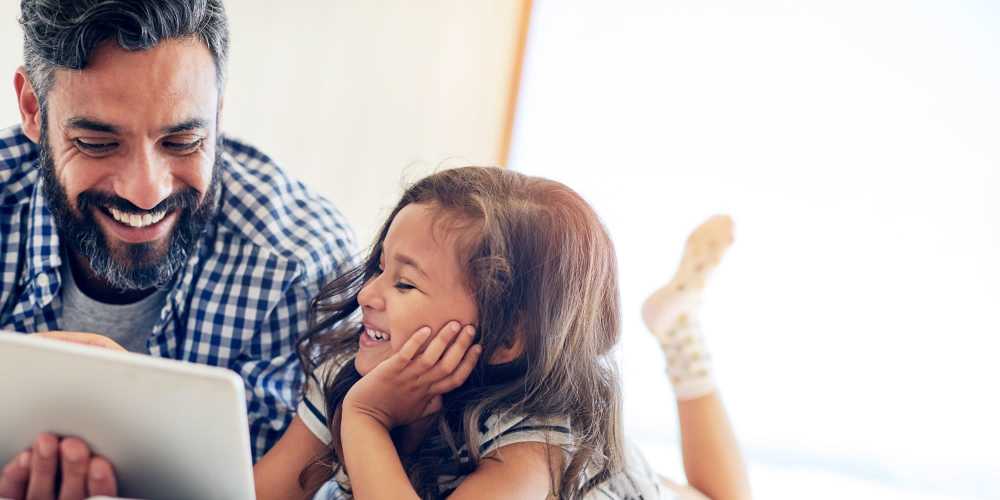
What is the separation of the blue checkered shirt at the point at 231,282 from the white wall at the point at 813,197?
48.6 inches

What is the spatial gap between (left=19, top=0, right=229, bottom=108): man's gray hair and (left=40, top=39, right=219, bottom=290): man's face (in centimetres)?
2

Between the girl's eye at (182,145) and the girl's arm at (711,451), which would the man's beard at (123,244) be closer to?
the girl's eye at (182,145)

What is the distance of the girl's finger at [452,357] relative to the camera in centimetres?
116

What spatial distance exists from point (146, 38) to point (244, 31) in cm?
95

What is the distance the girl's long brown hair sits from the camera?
1196mm

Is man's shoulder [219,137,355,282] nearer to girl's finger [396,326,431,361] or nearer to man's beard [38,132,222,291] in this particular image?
man's beard [38,132,222,291]

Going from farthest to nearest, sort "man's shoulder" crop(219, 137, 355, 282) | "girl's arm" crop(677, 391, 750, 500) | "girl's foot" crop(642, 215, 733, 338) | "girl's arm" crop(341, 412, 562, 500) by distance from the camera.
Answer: "girl's foot" crop(642, 215, 733, 338)
"girl's arm" crop(677, 391, 750, 500)
"man's shoulder" crop(219, 137, 355, 282)
"girl's arm" crop(341, 412, 562, 500)

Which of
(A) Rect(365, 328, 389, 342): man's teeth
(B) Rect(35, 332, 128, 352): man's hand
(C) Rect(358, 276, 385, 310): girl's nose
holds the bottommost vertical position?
(B) Rect(35, 332, 128, 352): man's hand

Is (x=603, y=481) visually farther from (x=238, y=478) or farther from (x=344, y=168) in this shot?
(x=344, y=168)

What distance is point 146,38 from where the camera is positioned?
52.3 inches

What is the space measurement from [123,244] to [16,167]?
274 millimetres

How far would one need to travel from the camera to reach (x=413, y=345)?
1153mm

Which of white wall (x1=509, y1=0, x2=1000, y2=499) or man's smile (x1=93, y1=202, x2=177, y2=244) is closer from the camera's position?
man's smile (x1=93, y1=202, x2=177, y2=244)

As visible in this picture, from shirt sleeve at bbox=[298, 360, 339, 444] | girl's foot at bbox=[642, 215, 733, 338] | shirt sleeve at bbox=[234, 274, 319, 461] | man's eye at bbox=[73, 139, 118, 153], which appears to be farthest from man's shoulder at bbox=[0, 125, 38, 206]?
girl's foot at bbox=[642, 215, 733, 338]
